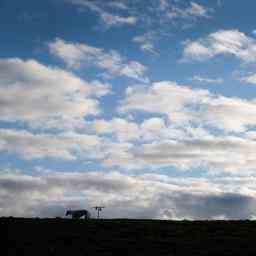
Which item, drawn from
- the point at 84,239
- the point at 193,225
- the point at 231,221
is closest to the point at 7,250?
the point at 84,239

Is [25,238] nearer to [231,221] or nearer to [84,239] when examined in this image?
[84,239]

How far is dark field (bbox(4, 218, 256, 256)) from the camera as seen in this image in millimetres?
36594

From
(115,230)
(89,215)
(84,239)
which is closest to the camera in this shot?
(84,239)

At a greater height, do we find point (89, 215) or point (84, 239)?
point (89, 215)

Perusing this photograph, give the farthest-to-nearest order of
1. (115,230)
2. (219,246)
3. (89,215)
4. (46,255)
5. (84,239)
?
(89,215) → (115,230) → (84,239) → (219,246) → (46,255)

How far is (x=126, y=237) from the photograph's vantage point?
41.1 meters

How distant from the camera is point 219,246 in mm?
37781

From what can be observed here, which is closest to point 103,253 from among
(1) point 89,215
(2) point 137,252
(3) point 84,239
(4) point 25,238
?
(2) point 137,252

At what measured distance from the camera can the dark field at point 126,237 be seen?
3659 centimetres

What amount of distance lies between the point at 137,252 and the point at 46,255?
6.34 m

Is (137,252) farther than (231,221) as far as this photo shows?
No

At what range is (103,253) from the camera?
3575 cm

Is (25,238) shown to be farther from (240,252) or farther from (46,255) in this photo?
(240,252)

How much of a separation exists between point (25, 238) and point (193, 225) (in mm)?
16048
